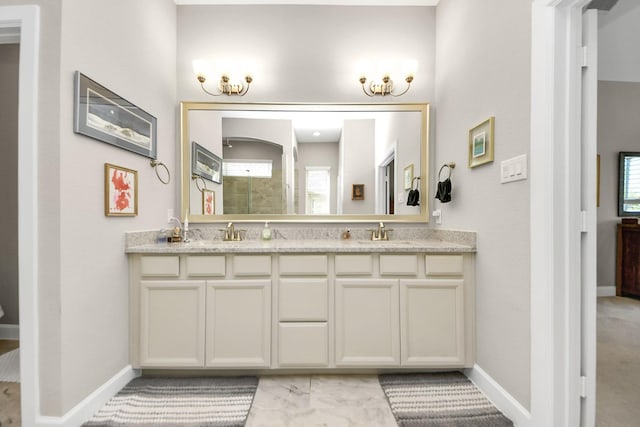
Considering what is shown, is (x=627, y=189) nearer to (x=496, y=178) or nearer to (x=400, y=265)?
(x=496, y=178)

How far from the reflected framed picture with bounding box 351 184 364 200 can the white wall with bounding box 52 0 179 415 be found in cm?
154

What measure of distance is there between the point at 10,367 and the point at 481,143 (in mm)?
3480

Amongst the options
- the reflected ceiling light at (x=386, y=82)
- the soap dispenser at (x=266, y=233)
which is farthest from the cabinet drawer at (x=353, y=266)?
the reflected ceiling light at (x=386, y=82)

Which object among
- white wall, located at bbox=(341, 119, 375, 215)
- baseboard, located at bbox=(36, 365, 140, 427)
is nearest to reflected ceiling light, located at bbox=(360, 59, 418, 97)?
white wall, located at bbox=(341, 119, 375, 215)

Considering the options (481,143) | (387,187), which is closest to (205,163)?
(387,187)

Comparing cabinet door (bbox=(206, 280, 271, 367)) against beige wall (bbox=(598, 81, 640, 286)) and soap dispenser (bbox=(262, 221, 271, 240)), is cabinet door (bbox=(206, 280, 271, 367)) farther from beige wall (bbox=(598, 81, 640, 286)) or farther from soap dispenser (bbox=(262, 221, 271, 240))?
beige wall (bbox=(598, 81, 640, 286))

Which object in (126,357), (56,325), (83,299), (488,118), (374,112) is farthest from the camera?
(374,112)

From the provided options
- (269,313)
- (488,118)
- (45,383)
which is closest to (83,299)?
(45,383)

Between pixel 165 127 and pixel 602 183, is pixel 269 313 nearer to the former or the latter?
pixel 165 127

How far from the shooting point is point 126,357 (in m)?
1.81

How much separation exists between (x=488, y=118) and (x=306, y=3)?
177 centimetres

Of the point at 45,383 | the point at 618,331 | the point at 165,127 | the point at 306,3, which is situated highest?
the point at 306,3

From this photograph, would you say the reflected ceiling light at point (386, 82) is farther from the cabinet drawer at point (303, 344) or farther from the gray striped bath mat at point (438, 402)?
the gray striped bath mat at point (438, 402)

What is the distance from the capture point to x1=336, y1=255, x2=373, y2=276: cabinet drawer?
1871mm
